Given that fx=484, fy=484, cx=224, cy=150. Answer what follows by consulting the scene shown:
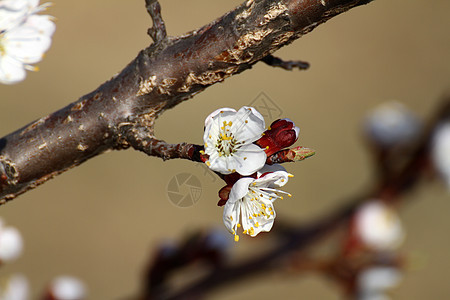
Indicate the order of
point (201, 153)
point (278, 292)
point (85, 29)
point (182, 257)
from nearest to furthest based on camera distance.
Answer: point (201, 153) → point (182, 257) → point (278, 292) → point (85, 29)

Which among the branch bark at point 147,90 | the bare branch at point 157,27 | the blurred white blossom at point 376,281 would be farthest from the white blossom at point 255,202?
the blurred white blossom at point 376,281

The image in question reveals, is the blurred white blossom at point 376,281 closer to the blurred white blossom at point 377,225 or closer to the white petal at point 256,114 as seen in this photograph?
the blurred white blossom at point 377,225

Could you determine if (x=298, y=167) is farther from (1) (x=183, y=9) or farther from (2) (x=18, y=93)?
(2) (x=18, y=93)

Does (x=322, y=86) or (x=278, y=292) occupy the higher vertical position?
(x=322, y=86)

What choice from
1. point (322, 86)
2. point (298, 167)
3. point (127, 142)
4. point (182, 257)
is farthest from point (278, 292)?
point (127, 142)

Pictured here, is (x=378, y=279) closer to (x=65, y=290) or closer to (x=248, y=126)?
(x=65, y=290)
